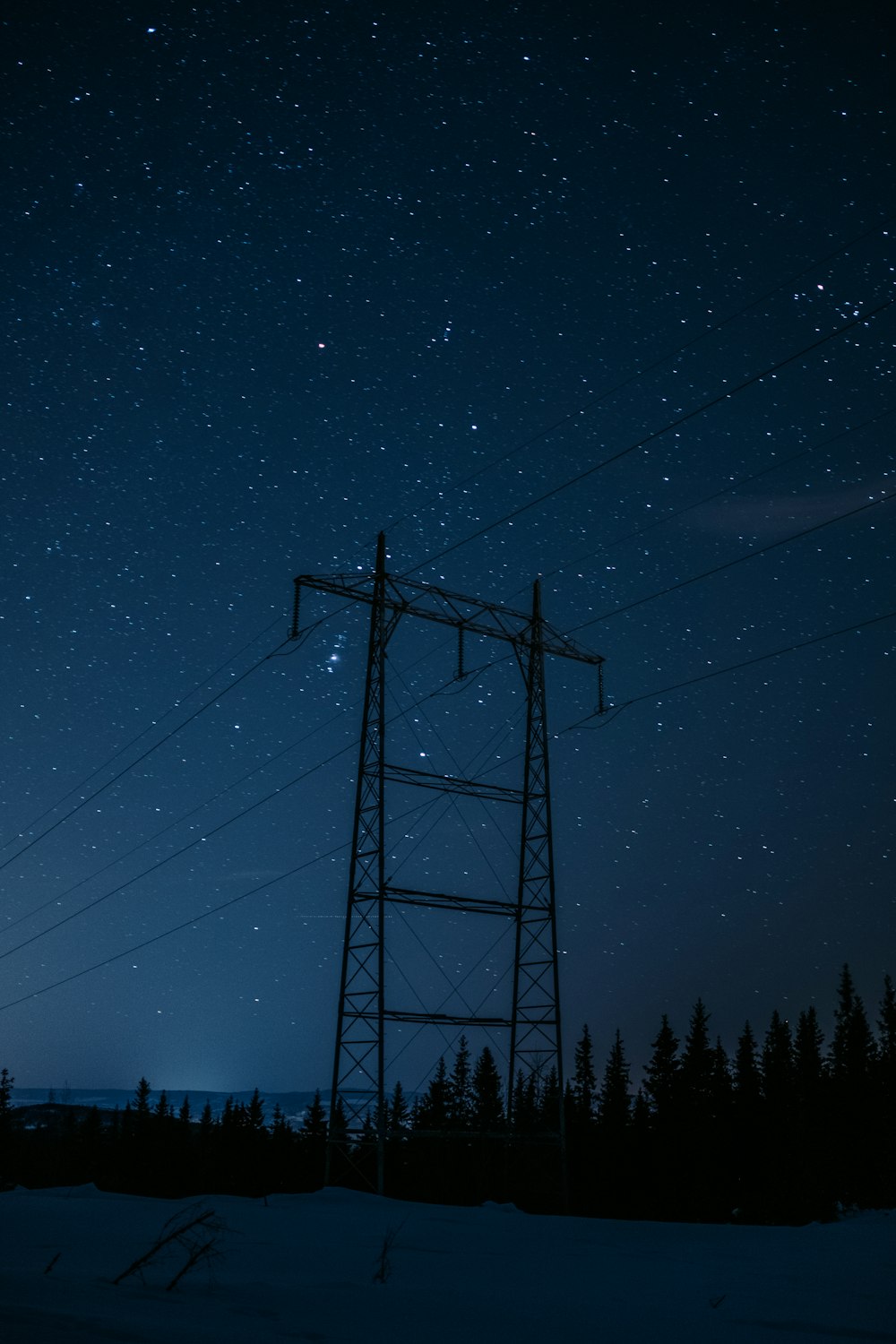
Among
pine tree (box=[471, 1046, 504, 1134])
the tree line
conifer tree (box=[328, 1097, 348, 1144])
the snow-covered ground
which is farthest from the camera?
pine tree (box=[471, 1046, 504, 1134])

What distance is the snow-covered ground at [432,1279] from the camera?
644cm

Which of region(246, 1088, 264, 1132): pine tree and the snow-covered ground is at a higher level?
region(246, 1088, 264, 1132): pine tree

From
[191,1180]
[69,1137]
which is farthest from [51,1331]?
[69,1137]

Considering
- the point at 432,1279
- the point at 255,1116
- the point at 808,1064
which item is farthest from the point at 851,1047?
the point at 432,1279

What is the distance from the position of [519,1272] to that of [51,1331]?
5081 millimetres

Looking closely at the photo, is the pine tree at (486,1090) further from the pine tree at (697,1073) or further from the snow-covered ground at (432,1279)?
the snow-covered ground at (432,1279)

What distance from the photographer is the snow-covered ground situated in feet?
21.1

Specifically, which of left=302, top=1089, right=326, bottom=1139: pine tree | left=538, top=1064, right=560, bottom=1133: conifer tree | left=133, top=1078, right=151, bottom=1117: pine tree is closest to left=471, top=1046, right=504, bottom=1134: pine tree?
left=302, top=1089, right=326, bottom=1139: pine tree

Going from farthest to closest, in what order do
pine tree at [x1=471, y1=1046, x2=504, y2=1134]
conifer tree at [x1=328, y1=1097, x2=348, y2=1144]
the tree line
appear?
pine tree at [x1=471, y1=1046, x2=504, y2=1134] → the tree line → conifer tree at [x1=328, y1=1097, x2=348, y2=1144]

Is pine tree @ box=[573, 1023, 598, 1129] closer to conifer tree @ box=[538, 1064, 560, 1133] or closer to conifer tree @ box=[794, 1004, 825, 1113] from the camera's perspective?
conifer tree @ box=[794, 1004, 825, 1113]

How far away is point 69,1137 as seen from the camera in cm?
11900

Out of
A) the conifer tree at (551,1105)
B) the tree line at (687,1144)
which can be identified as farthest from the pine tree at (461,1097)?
the conifer tree at (551,1105)

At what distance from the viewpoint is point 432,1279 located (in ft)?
28.2

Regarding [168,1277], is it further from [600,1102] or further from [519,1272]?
[600,1102]
